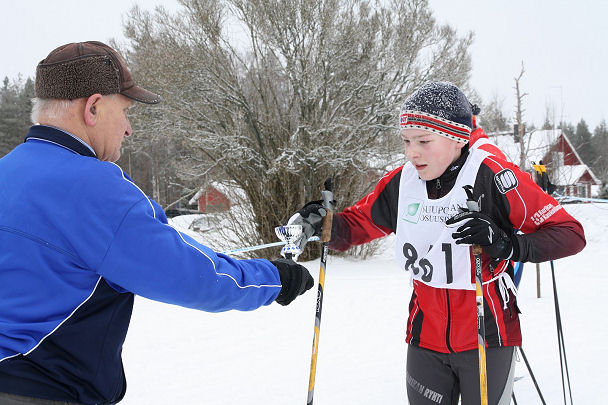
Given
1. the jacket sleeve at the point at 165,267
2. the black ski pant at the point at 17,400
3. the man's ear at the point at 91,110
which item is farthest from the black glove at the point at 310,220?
the black ski pant at the point at 17,400

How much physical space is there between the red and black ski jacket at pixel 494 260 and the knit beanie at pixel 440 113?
0.13 m

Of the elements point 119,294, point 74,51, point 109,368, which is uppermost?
point 74,51

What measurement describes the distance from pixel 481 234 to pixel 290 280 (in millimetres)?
784

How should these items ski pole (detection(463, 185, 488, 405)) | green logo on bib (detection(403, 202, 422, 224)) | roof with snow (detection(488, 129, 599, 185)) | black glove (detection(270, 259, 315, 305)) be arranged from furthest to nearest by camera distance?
roof with snow (detection(488, 129, 599, 185))
green logo on bib (detection(403, 202, 422, 224))
ski pole (detection(463, 185, 488, 405))
black glove (detection(270, 259, 315, 305))

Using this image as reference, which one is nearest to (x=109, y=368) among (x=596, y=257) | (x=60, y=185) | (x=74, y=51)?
(x=60, y=185)

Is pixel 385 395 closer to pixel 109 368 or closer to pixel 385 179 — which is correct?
pixel 385 179

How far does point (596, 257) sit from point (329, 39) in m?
8.20

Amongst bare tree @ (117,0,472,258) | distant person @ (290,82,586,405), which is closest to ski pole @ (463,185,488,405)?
distant person @ (290,82,586,405)

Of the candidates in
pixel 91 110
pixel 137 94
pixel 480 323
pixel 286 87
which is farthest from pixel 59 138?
pixel 286 87

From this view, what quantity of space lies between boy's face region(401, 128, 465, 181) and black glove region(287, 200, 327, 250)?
2.00ft

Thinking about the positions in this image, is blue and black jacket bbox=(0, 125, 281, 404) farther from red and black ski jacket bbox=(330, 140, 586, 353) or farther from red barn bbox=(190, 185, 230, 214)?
red barn bbox=(190, 185, 230, 214)

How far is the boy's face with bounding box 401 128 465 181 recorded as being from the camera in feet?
7.28

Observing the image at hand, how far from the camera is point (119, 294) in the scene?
58.0 inches

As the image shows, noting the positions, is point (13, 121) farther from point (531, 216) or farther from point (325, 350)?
point (531, 216)
